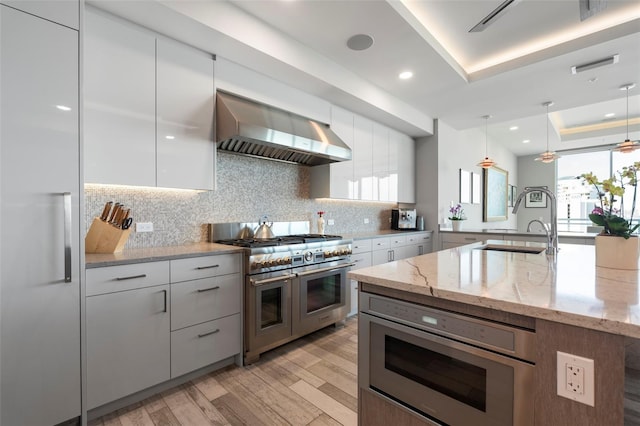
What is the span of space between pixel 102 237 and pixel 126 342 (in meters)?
0.71

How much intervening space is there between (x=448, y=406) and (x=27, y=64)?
2385mm

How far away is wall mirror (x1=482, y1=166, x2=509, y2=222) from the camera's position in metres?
6.42

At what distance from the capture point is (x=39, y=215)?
4.84 ft

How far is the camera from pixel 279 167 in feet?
10.7

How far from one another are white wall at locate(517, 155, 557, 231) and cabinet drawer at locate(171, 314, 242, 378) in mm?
8572

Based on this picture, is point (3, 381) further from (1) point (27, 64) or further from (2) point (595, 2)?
(2) point (595, 2)

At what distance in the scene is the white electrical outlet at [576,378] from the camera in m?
0.76

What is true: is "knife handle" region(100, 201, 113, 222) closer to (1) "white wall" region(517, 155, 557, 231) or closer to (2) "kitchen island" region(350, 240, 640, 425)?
(2) "kitchen island" region(350, 240, 640, 425)

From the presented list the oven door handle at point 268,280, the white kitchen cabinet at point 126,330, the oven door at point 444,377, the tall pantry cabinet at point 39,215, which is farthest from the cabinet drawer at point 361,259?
the tall pantry cabinet at point 39,215

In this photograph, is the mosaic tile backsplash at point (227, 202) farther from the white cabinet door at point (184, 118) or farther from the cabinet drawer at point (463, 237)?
the cabinet drawer at point (463, 237)

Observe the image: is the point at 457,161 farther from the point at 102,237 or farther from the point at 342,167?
the point at 102,237

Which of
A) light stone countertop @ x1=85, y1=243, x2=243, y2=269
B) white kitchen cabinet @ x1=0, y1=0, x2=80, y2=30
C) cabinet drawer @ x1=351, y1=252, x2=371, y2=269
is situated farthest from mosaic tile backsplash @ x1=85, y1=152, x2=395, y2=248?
white kitchen cabinet @ x1=0, y1=0, x2=80, y2=30

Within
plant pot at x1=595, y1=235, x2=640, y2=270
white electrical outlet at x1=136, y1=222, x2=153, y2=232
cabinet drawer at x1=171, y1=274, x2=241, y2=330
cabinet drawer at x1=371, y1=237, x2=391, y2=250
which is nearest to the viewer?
plant pot at x1=595, y1=235, x2=640, y2=270

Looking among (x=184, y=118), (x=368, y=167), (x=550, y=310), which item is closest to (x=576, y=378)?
(x=550, y=310)
